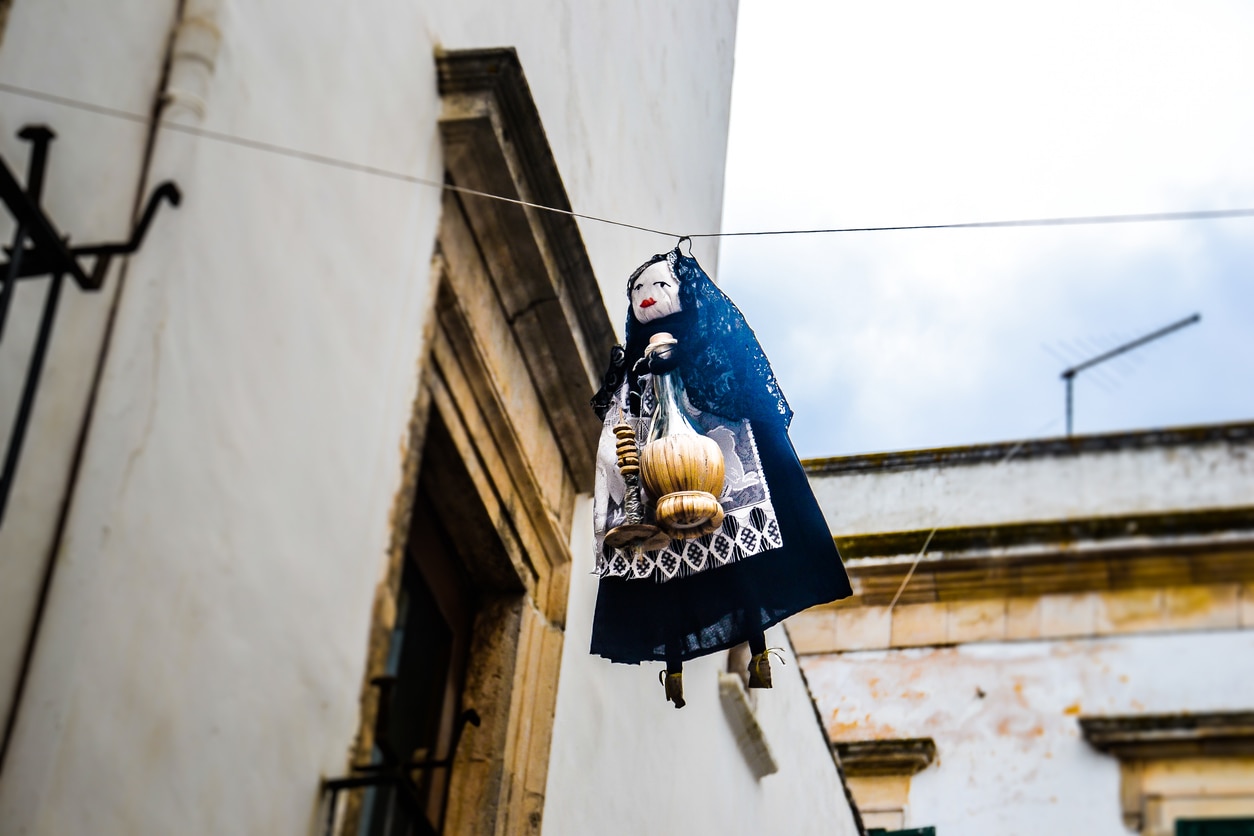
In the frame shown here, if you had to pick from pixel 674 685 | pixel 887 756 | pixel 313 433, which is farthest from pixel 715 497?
pixel 887 756

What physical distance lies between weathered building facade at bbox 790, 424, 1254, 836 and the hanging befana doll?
8.01 m

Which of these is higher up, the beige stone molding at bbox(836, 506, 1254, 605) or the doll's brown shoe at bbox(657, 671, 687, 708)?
the beige stone molding at bbox(836, 506, 1254, 605)

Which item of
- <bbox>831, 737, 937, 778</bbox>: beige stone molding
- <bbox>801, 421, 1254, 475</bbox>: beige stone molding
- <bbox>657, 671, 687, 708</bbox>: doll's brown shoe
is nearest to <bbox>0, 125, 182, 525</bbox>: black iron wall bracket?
<bbox>657, 671, 687, 708</bbox>: doll's brown shoe

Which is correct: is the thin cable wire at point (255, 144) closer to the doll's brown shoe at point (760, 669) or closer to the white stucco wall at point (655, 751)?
the doll's brown shoe at point (760, 669)

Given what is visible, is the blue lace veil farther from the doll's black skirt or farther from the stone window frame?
the stone window frame

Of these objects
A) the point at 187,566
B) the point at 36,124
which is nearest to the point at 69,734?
the point at 187,566

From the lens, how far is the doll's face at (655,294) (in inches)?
194

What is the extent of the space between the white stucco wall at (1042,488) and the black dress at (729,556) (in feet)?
29.2

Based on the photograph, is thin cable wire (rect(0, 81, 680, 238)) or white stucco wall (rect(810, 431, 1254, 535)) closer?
thin cable wire (rect(0, 81, 680, 238))

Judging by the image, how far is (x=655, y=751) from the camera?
6.55 m

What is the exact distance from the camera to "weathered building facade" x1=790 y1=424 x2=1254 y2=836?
39.8 ft

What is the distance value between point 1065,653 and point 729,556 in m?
8.67

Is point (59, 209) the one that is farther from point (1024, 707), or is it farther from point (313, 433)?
point (1024, 707)

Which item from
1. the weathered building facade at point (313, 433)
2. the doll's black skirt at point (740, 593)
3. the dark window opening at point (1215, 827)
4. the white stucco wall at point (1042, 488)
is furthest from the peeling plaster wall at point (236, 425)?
the white stucco wall at point (1042, 488)
